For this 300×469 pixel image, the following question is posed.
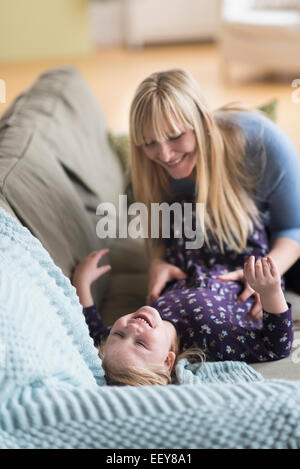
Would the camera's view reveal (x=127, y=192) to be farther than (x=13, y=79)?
No

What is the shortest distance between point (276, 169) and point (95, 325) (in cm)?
57

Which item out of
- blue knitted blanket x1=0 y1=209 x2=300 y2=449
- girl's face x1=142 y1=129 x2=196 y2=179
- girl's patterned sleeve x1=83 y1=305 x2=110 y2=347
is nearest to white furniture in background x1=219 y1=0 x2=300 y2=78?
girl's face x1=142 y1=129 x2=196 y2=179

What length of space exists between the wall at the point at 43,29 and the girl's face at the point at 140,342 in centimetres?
470

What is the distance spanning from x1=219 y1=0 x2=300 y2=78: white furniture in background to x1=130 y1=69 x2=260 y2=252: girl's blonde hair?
8.97 ft

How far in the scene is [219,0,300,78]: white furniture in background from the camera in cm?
402

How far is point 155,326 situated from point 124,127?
2.64 m

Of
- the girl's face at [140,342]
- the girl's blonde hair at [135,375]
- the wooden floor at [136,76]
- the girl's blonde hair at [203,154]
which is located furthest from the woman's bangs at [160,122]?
the wooden floor at [136,76]

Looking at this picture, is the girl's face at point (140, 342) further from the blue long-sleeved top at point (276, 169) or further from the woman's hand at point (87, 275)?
the blue long-sleeved top at point (276, 169)

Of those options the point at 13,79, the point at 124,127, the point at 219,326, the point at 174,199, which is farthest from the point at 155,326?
the point at 13,79

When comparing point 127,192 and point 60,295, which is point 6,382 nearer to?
point 60,295

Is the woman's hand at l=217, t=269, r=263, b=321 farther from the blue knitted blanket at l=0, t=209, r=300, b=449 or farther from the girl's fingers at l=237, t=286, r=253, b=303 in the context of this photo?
the blue knitted blanket at l=0, t=209, r=300, b=449

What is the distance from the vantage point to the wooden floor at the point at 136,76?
4.02 meters

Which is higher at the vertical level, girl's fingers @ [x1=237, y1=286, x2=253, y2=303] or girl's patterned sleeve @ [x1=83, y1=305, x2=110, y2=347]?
girl's fingers @ [x1=237, y1=286, x2=253, y2=303]

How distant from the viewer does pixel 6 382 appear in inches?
35.1
